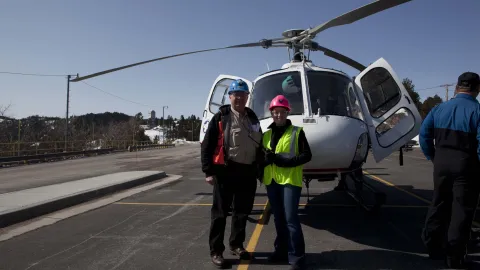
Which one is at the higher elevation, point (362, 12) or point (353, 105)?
point (362, 12)

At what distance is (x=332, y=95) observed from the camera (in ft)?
19.9

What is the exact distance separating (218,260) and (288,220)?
92 cm

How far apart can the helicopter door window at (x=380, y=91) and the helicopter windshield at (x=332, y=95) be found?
1.81 ft

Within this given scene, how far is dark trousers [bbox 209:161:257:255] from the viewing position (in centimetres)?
429

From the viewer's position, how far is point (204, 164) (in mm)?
4234

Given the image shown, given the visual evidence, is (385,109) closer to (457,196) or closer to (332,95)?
(332,95)

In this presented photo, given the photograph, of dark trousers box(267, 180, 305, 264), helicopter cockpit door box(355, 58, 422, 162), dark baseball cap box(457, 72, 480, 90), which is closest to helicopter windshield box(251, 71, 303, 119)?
helicopter cockpit door box(355, 58, 422, 162)

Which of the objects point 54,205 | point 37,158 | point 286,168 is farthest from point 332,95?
point 37,158

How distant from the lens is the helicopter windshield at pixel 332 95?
580 centimetres

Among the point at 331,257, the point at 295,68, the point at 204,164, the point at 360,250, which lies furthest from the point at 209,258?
the point at 295,68

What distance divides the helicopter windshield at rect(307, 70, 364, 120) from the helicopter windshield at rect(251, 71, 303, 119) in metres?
0.21

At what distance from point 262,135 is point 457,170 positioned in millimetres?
2181

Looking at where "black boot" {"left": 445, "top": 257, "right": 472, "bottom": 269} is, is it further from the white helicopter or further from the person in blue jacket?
the white helicopter

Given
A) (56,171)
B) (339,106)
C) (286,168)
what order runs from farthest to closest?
(56,171) < (339,106) < (286,168)
